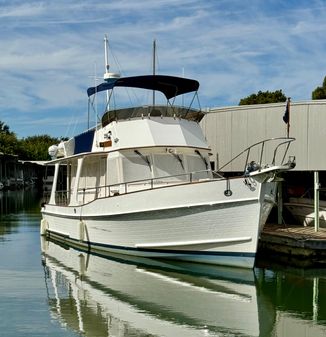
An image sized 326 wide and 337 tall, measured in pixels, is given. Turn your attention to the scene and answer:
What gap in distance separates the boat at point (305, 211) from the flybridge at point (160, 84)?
17.9 ft

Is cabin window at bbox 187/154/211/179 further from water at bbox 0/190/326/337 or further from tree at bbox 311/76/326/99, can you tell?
tree at bbox 311/76/326/99

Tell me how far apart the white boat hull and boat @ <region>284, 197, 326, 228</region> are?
13.2 ft

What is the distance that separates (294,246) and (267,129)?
18.5 ft

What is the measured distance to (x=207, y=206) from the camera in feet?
45.5

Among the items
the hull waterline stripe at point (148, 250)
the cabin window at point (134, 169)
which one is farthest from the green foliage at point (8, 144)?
the cabin window at point (134, 169)

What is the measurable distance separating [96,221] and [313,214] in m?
7.22

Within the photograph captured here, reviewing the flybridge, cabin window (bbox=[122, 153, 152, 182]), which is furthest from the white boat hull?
the flybridge

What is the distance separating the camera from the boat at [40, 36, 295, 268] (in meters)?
13.8

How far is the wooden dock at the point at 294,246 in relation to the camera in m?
15.5

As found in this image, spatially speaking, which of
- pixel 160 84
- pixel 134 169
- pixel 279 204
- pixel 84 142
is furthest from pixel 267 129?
pixel 84 142

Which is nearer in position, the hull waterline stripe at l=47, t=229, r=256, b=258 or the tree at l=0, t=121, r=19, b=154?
the hull waterline stripe at l=47, t=229, r=256, b=258

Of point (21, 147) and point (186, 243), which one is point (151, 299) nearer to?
point (186, 243)

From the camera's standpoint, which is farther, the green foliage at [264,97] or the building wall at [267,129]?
the green foliage at [264,97]

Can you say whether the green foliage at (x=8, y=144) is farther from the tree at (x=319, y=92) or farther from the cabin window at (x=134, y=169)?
the cabin window at (x=134, y=169)
